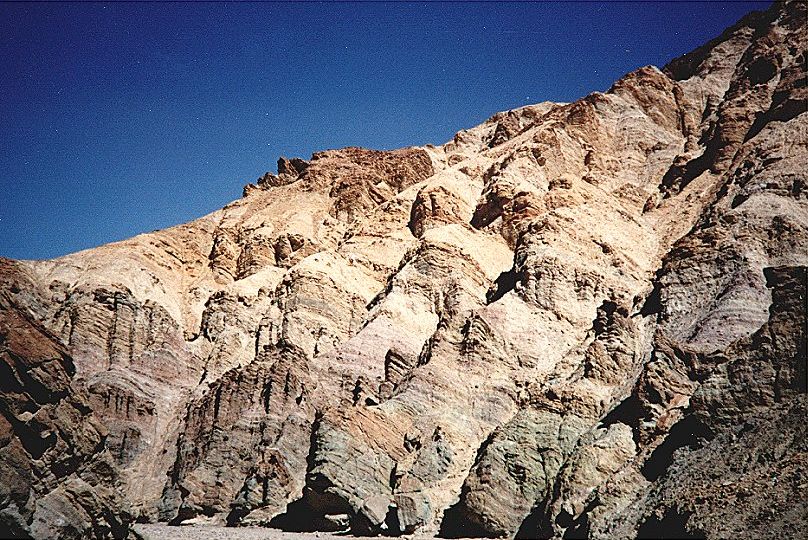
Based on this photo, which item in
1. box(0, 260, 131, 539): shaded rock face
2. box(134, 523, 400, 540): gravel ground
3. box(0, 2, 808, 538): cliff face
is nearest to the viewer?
box(0, 260, 131, 539): shaded rock face

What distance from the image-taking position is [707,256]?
46.2 m

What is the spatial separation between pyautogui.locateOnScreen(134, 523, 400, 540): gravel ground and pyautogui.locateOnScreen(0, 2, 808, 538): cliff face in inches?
61.5

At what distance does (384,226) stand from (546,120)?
23.2 meters

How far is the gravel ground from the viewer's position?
3528 cm

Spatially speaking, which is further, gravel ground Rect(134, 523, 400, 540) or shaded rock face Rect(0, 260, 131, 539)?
gravel ground Rect(134, 523, 400, 540)

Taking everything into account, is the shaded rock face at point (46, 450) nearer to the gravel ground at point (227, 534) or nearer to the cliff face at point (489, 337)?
the cliff face at point (489, 337)

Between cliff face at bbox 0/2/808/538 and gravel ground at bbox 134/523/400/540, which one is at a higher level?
cliff face at bbox 0/2/808/538

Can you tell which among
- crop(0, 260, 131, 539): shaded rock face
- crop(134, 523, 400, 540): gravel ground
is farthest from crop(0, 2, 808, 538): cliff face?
crop(134, 523, 400, 540): gravel ground

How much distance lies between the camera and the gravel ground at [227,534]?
35281 millimetres

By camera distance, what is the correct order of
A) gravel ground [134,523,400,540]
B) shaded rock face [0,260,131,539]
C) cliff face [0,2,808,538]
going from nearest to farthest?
1. shaded rock face [0,260,131,539]
2. cliff face [0,2,808,538]
3. gravel ground [134,523,400,540]

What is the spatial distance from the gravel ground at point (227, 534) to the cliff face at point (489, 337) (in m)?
1.56

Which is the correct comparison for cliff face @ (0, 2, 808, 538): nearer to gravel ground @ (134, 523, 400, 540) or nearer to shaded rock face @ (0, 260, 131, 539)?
shaded rock face @ (0, 260, 131, 539)

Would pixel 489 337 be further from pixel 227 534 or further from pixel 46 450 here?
pixel 46 450

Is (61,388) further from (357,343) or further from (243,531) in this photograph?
(357,343)
